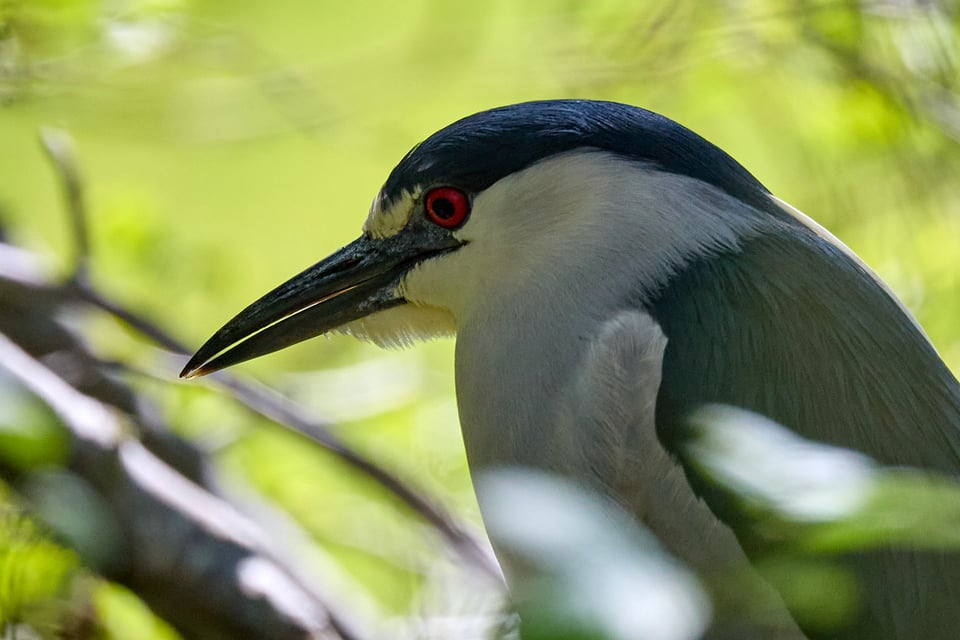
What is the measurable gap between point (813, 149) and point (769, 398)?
1894 mm

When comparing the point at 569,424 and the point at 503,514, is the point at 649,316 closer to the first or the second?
the point at 569,424

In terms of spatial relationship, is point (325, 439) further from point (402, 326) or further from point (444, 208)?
point (444, 208)

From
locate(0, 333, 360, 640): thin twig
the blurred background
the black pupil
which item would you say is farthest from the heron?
the blurred background

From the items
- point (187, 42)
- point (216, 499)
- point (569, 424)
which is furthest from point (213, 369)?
point (187, 42)

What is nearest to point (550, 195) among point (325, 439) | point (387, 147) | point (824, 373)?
point (824, 373)

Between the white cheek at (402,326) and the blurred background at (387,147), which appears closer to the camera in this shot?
the white cheek at (402,326)

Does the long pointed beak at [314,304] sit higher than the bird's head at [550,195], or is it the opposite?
the bird's head at [550,195]

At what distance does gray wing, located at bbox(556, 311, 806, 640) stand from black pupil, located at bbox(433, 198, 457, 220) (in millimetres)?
301

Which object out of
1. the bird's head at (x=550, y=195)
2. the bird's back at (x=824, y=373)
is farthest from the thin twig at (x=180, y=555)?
the bird's back at (x=824, y=373)

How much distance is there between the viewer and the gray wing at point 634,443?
157cm

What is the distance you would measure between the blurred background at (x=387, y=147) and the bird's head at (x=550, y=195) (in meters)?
0.42

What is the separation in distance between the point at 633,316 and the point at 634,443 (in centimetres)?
19

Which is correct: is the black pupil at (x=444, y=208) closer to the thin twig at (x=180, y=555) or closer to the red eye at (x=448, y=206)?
the red eye at (x=448, y=206)

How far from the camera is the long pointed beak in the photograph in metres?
1.90
